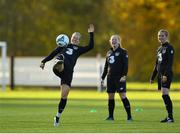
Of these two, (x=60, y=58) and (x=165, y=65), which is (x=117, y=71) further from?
(x=60, y=58)

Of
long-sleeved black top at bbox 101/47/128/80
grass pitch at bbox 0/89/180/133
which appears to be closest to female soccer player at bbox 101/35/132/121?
long-sleeved black top at bbox 101/47/128/80

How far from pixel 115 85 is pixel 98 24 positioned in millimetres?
42648

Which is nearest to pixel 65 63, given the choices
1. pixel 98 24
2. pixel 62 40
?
pixel 62 40

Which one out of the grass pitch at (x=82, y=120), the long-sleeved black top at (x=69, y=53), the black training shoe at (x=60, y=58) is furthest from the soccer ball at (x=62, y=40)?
the grass pitch at (x=82, y=120)

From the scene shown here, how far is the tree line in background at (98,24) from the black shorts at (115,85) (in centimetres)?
3727

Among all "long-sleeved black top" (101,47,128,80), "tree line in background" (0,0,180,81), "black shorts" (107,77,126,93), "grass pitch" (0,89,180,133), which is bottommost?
"grass pitch" (0,89,180,133)

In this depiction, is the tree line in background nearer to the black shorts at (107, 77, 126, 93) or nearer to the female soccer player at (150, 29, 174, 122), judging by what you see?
the black shorts at (107, 77, 126, 93)

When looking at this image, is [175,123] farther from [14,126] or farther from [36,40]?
[36,40]

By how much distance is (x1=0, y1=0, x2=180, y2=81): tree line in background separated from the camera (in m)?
59.9

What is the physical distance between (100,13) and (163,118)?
42.2m

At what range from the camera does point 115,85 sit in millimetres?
21344

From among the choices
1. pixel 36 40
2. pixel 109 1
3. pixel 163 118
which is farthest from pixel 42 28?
pixel 163 118

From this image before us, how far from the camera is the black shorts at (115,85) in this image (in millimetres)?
21281

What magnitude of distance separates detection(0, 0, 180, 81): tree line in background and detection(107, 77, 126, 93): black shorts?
37.3 m
